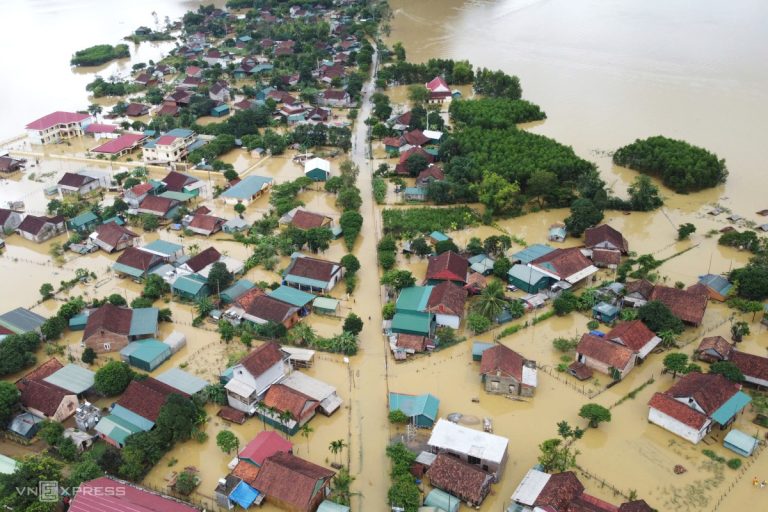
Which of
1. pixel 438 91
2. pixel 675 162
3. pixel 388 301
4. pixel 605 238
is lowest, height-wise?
pixel 388 301

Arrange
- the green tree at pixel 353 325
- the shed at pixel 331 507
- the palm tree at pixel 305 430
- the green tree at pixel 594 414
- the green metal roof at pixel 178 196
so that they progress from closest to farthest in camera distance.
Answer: the shed at pixel 331 507, the palm tree at pixel 305 430, the green tree at pixel 594 414, the green tree at pixel 353 325, the green metal roof at pixel 178 196

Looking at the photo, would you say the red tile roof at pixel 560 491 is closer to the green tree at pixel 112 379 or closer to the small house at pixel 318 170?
the green tree at pixel 112 379

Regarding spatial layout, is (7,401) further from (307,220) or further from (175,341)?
(307,220)

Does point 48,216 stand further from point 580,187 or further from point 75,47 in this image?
point 75,47

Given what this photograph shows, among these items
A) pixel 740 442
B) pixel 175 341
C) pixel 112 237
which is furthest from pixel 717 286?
pixel 112 237

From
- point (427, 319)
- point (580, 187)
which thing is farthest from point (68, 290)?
point (580, 187)

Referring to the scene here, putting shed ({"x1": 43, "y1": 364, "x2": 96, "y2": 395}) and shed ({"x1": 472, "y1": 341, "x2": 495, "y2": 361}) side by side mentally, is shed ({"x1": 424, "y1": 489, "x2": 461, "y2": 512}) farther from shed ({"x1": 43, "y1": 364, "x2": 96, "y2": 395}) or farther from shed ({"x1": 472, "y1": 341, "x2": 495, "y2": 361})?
shed ({"x1": 43, "y1": 364, "x2": 96, "y2": 395})

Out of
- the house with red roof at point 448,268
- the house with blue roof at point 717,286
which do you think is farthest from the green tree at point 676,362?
the house with red roof at point 448,268
